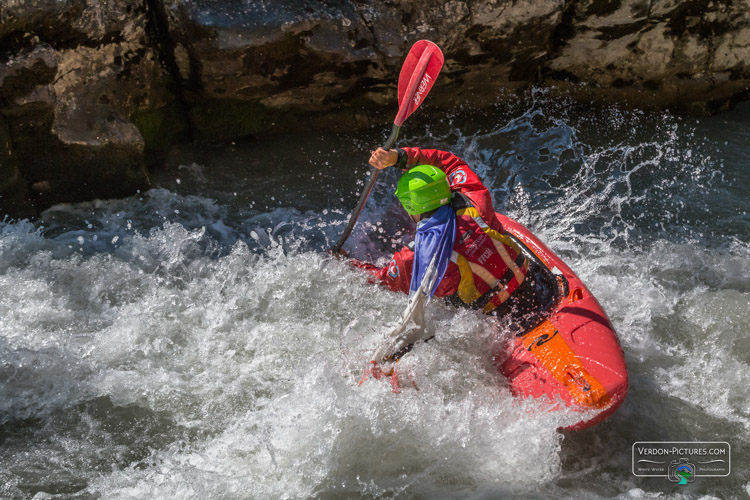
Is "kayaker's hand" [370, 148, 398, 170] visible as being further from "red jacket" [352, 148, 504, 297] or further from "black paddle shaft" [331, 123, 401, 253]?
"red jacket" [352, 148, 504, 297]

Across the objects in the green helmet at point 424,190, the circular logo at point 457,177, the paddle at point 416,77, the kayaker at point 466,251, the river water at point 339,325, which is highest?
the paddle at point 416,77

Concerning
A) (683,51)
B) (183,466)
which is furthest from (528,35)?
(183,466)

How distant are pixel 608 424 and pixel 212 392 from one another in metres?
2.20

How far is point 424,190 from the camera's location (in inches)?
139

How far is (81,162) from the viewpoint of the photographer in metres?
4.96

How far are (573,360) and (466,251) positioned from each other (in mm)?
781

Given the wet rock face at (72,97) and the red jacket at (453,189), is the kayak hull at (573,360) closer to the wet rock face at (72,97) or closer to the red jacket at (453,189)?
the red jacket at (453,189)

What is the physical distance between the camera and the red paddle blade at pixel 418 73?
3.94 meters

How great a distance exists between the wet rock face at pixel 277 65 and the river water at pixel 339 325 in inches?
9.4

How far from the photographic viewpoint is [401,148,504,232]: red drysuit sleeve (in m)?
3.65

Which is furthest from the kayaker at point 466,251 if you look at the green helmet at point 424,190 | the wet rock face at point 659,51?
the wet rock face at point 659,51

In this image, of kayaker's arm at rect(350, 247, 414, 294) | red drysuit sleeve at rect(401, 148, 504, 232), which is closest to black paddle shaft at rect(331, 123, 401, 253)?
red drysuit sleeve at rect(401, 148, 504, 232)

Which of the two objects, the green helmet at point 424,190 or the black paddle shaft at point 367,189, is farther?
the black paddle shaft at point 367,189

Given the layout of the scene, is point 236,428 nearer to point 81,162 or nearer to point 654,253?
point 81,162
